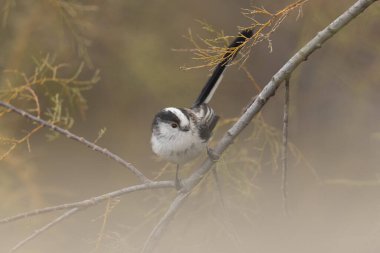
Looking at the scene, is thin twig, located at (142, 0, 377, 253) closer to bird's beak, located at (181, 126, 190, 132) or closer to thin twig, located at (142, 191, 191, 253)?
thin twig, located at (142, 191, 191, 253)

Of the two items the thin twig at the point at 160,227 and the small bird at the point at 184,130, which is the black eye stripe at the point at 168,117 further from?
the thin twig at the point at 160,227

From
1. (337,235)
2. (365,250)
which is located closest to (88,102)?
(337,235)

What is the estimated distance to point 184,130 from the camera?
151 centimetres

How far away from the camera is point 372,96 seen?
2.23 metres

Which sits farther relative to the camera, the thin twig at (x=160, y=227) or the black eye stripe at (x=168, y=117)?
the black eye stripe at (x=168, y=117)

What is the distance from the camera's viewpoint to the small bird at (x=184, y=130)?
1479 mm

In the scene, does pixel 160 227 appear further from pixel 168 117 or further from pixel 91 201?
pixel 168 117

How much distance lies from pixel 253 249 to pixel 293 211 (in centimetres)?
51

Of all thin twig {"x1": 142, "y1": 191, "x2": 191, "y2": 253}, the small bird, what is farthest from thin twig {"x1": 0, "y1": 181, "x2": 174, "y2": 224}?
the small bird

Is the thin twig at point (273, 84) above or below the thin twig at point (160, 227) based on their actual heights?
above

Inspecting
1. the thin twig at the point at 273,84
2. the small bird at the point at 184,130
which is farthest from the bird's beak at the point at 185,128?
the thin twig at the point at 273,84

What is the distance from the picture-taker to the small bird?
1479 millimetres

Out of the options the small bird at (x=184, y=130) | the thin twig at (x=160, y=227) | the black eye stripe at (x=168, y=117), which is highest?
the black eye stripe at (x=168, y=117)

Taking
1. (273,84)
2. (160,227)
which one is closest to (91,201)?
(160,227)
